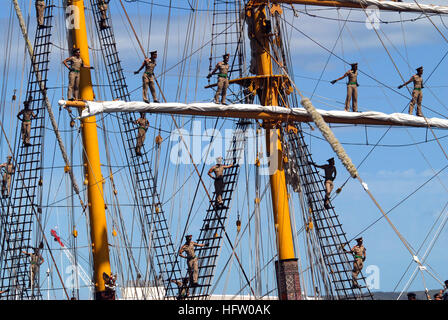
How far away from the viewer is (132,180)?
1722 inches

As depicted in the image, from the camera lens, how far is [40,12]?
141 ft

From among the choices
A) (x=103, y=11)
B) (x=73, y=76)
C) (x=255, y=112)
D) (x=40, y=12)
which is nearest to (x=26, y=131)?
(x=73, y=76)

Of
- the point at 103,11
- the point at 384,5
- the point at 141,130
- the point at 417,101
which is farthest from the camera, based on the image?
the point at 384,5

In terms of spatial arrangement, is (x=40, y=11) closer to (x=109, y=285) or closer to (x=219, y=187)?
(x=219, y=187)

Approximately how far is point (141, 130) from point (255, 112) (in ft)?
14.0

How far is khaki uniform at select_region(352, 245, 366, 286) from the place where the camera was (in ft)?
129

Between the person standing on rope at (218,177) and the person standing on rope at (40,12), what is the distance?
26.1 feet

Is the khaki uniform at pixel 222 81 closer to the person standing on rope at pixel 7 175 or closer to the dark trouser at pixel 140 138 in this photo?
the dark trouser at pixel 140 138

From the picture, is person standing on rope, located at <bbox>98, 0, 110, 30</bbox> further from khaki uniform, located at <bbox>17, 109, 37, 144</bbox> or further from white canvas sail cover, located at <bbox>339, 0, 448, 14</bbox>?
white canvas sail cover, located at <bbox>339, 0, 448, 14</bbox>

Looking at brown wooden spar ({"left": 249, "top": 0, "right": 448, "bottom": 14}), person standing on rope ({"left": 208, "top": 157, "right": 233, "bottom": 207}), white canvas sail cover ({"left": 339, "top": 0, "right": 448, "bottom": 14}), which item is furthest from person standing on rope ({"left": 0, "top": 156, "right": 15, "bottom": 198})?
white canvas sail cover ({"left": 339, "top": 0, "right": 448, "bottom": 14})
